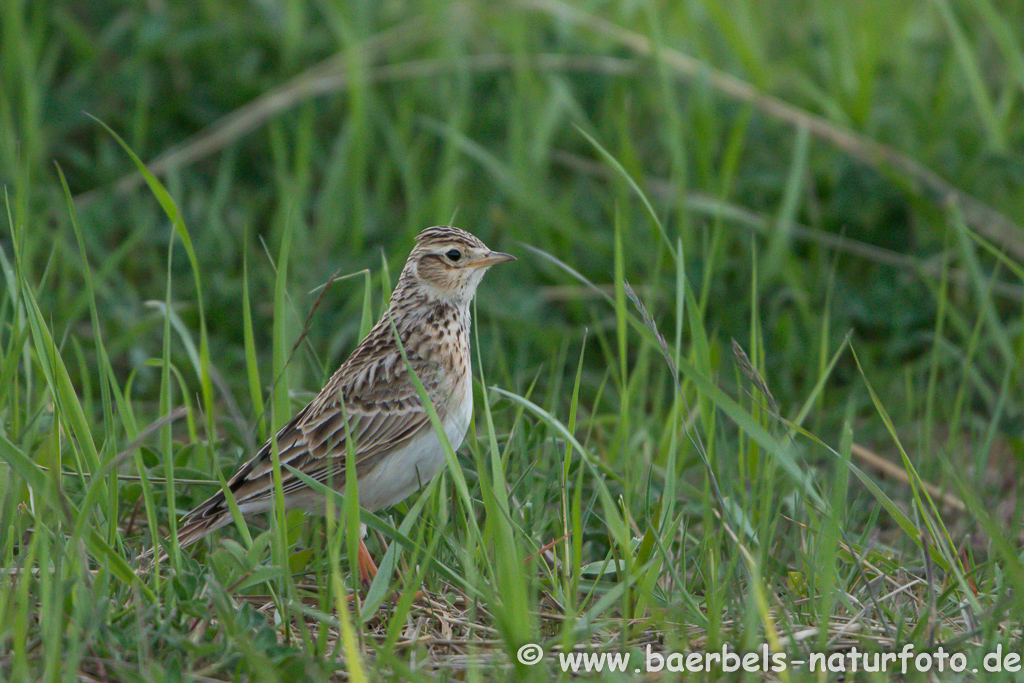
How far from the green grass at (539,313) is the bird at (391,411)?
0.42 ft

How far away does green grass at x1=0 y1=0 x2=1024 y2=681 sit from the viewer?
123 inches

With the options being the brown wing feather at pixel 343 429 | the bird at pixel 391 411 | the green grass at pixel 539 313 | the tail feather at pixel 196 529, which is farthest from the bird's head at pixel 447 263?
the tail feather at pixel 196 529

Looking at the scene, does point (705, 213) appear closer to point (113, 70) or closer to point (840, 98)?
point (840, 98)

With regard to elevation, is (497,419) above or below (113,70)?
below

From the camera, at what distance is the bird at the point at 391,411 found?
3598mm

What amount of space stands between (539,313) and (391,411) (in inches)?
100

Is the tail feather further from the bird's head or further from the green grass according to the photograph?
the bird's head

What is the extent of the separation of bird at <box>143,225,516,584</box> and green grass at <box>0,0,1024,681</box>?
13 centimetres

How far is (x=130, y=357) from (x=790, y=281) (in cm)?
347

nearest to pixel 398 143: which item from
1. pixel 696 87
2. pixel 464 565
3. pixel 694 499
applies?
pixel 696 87

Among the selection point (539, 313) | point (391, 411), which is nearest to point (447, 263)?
point (391, 411)

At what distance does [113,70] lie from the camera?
728 centimetres

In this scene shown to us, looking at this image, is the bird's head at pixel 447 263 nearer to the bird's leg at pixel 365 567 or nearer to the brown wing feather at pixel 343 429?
the brown wing feather at pixel 343 429

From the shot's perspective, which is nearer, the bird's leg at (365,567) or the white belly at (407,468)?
the bird's leg at (365,567)
